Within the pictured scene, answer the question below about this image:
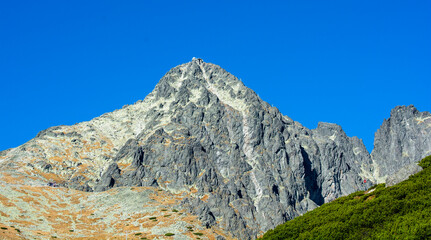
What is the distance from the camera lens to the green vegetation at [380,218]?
152ft

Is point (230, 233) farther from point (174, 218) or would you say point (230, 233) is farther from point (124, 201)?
point (174, 218)

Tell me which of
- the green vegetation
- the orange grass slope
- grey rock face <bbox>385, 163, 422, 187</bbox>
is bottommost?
the green vegetation

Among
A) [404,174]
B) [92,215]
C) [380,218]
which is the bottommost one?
[380,218]

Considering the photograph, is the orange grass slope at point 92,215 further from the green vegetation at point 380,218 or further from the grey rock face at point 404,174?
the grey rock face at point 404,174

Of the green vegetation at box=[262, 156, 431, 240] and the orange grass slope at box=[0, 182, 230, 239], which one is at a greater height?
the orange grass slope at box=[0, 182, 230, 239]

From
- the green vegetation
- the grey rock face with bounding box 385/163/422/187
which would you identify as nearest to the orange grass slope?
the green vegetation

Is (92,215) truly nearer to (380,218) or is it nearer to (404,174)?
(404,174)

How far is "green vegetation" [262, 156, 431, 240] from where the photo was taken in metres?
46.3

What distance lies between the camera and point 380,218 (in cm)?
5169

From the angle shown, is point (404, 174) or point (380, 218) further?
point (404, 174)

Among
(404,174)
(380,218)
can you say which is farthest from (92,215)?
(380,218)

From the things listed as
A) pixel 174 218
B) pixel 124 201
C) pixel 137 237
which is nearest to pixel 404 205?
pixel 137 237

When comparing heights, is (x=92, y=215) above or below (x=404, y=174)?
above

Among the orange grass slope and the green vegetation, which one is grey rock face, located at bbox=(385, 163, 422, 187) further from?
the orange grass slope
